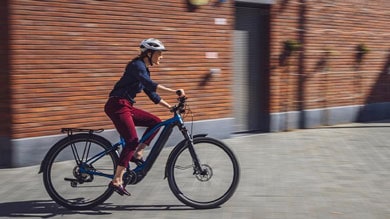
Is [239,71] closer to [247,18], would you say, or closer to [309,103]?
[247,18]

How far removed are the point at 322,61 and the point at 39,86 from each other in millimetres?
6489

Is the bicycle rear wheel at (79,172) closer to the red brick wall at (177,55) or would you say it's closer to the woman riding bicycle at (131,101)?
the woman riding bicycle at (131,101)

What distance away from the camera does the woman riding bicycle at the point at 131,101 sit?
18.9 feet

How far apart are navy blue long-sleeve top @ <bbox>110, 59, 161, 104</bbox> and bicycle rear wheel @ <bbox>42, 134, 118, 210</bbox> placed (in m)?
0.55

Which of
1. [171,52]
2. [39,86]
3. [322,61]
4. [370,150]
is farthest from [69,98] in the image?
[322,61]

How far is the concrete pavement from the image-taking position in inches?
228

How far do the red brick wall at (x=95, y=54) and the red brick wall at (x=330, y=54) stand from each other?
4.77ft

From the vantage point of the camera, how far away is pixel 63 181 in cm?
600

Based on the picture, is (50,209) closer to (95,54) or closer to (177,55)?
(95,54)

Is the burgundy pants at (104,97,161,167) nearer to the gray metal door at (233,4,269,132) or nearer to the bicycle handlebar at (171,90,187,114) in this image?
the bicycle handlebar at (171,90,187,114)

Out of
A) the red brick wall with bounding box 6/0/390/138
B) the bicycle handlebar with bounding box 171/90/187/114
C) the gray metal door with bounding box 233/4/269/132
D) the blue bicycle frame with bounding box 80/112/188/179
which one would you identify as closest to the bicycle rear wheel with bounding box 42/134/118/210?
the blue bicycle frame with bounding box 80/112/188/179

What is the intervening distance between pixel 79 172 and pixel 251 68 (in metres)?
5.82

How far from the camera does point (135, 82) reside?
588 cm

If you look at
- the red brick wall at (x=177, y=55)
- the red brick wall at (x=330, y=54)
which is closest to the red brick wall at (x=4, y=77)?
the red brick wall at (x=177, y=55)
